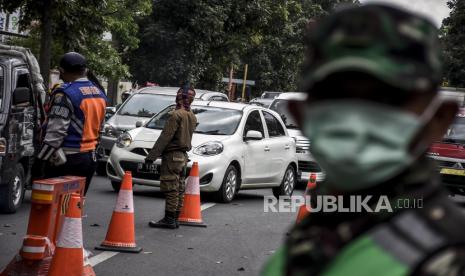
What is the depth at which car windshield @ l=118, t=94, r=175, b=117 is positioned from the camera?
19.6 meters

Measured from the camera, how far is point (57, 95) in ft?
26.7

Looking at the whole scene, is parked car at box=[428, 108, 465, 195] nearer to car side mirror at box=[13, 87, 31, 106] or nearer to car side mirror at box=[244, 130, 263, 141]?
car side mirror at box=[244, 130, 263, 141]

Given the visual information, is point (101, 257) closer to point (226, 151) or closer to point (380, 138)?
point (226, 151)

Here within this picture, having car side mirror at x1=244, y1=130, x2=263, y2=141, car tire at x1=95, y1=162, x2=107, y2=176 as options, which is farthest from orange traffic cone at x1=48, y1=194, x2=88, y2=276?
car tire at x1=95, y1=162, x2=107, y2=176

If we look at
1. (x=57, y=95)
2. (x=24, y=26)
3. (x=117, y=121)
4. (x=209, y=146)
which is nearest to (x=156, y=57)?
(x=24, y=26)

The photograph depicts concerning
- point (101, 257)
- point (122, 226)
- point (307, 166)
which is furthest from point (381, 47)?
point (307, 166)

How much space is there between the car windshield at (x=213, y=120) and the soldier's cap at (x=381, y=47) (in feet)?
46.8

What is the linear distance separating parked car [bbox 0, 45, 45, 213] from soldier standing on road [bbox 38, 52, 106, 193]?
367 centimetres

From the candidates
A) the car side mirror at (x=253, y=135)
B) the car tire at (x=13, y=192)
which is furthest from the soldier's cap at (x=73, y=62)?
the car side mirror at (x=253, y=135)

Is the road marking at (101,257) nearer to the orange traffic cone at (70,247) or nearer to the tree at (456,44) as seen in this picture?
the orange traffic cone at (70,247)

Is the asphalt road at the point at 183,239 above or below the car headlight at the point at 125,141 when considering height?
below

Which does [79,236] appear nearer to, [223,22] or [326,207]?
[326,207]

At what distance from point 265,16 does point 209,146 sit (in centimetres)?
2414

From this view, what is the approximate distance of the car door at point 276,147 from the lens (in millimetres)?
16953
